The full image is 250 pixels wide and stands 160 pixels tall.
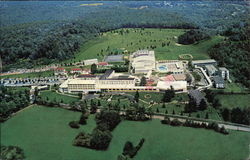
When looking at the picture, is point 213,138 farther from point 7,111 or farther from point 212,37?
point 212,37

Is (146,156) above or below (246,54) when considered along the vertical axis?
below

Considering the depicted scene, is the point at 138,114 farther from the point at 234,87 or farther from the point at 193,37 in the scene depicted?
the point at 193,37

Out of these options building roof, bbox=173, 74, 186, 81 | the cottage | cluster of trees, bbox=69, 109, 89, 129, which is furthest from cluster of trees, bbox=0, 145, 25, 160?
the cottage

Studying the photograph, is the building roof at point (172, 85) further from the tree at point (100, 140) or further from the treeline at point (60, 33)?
the treeline at point (60, 33)

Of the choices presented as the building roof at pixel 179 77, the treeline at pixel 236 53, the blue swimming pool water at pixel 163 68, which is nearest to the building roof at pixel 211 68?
the treeline at pixel 236 53

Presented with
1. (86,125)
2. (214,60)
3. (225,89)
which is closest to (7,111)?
(86,125)
